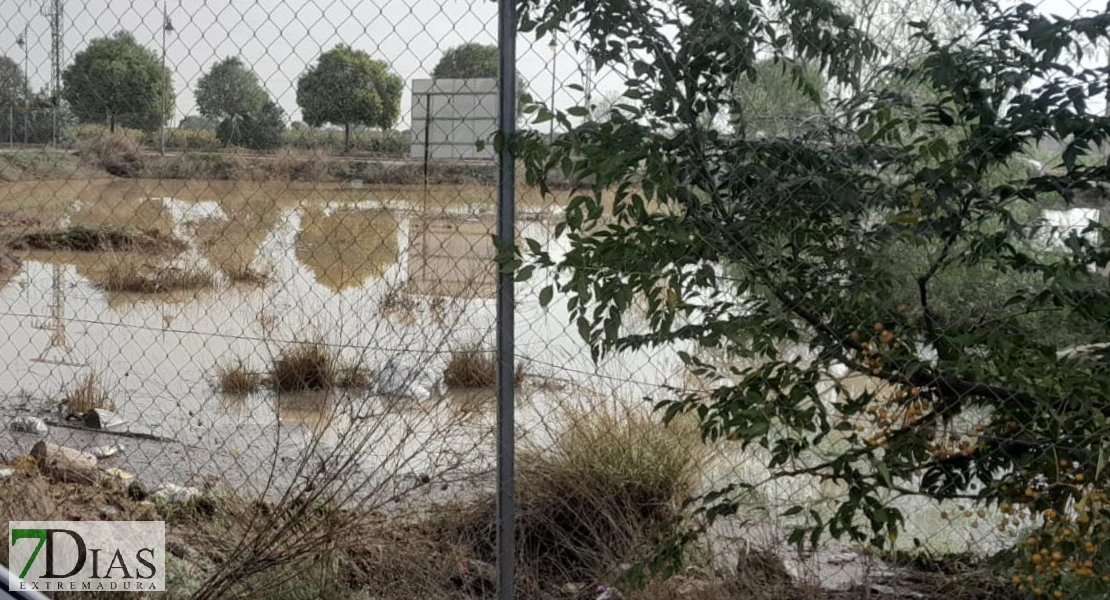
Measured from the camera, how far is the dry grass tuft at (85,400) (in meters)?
4.68

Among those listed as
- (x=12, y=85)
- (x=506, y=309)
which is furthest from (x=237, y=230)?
(x=506, y=309)

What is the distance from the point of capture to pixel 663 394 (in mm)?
3381

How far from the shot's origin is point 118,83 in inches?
121

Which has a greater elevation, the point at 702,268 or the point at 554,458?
the point at 702,268

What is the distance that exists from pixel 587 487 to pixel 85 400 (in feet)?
9.45

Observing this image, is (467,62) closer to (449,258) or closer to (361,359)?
(449,258)

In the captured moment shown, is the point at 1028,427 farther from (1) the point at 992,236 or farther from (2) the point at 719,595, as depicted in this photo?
(2) the point at 719,595

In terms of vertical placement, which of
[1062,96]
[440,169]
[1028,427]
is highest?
[1062,96]

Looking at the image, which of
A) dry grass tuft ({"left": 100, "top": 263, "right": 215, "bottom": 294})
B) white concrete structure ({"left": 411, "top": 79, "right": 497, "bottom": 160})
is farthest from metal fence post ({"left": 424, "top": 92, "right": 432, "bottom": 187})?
dry grass tuft ({"left": 100, "top": 263, "right": 215, "bottom": 294})

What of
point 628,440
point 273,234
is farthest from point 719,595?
point 273,234

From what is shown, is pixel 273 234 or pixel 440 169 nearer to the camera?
pixel 440 169

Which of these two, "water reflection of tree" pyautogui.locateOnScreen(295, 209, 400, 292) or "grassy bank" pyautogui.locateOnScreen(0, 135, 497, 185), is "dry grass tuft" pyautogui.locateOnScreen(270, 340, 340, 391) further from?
"grassy bank" pyautogui.locateOnScreen(0, 135, 497, 185)

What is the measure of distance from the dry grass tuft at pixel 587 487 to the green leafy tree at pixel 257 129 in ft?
3.58

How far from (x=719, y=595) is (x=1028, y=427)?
728 mm
